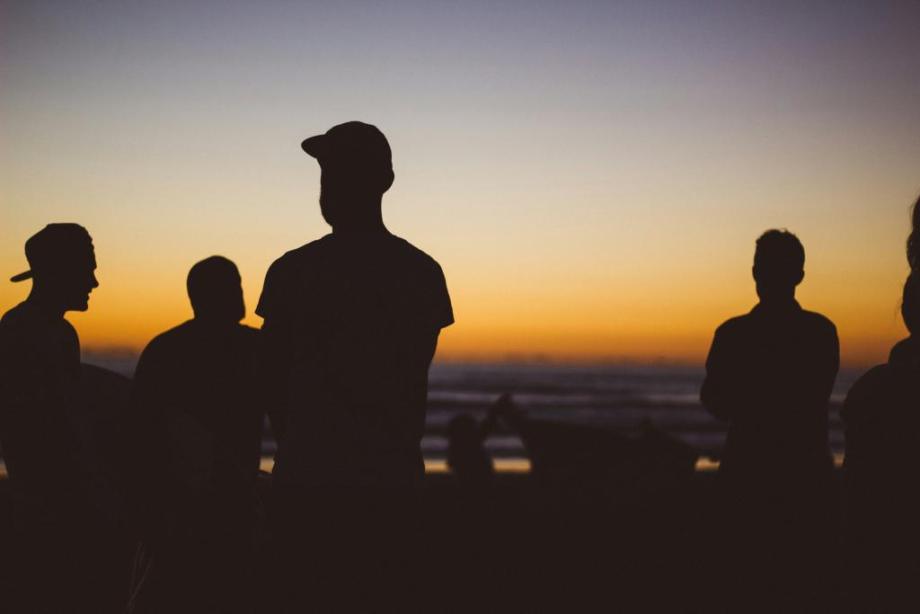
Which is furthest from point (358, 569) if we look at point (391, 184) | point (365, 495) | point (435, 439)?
point (435, 439)

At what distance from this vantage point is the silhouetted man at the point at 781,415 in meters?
4.03

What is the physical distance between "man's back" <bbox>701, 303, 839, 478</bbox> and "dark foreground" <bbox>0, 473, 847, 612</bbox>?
1.21ft

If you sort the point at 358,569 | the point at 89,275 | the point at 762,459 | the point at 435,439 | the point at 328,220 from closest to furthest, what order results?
the point at 358,569
the point at 328,220
the point at 89,275
the point at 762,459
the point at 435,439

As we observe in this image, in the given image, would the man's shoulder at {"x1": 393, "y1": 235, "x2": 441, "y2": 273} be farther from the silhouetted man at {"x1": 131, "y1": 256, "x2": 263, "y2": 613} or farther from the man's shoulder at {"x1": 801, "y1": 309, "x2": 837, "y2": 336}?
the man's shoulder at {"x1": 801, "y1": 309, "x2": 837, "y2": 336}

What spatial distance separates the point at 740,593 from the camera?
13.4ft

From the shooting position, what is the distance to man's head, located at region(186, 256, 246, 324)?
10.3ft

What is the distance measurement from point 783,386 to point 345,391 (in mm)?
2425

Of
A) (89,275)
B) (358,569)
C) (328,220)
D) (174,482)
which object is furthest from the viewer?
(89,275)

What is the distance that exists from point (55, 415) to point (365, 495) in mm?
1278

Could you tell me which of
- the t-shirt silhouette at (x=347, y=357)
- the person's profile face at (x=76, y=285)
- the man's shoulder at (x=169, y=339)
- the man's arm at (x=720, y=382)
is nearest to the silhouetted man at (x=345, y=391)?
the t-shirt silhouette at (x=347, y=357)

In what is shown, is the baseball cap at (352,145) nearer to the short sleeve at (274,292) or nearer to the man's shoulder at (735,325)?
the short sleeve at (274,292)

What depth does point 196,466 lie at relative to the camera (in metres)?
2.95

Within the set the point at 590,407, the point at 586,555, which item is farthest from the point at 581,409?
the point at 586,555

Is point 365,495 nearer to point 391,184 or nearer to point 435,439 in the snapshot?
point 391,184
